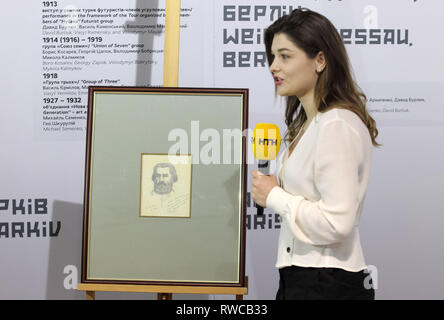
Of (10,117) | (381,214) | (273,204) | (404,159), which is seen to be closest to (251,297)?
(381,214)

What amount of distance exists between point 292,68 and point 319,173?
0.38 metres

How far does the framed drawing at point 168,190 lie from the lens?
73.3 inches

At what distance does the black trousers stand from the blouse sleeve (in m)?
0.11

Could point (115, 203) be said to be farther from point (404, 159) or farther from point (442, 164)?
point (442, 164)

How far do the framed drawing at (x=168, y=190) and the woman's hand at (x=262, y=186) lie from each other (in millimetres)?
204

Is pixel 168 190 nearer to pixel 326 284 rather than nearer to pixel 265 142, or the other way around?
pixel 265 142

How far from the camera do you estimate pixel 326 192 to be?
1417mm

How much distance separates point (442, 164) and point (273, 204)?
1643mm

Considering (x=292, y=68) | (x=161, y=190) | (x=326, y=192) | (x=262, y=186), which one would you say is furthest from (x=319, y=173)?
(x=161, y=190)

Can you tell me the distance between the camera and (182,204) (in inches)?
73.9

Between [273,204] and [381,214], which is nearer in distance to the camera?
[273,204]

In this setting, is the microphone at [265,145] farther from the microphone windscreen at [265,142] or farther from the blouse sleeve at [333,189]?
the blouse sleeve at [333,189]
